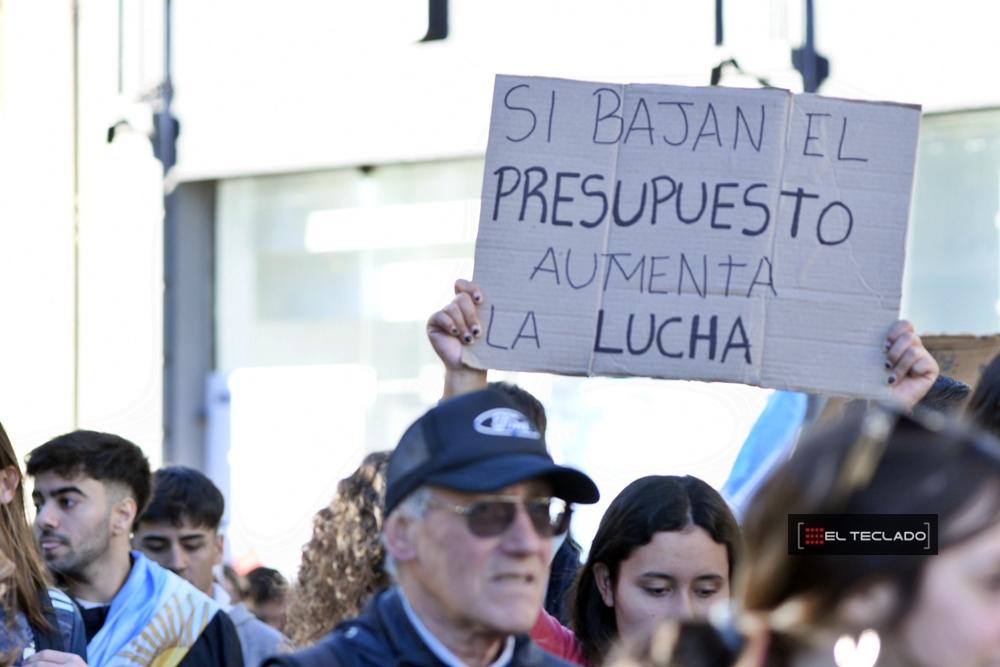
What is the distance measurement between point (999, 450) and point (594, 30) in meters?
9.12

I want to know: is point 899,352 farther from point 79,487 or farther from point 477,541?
point 79,487

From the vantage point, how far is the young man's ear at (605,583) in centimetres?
394

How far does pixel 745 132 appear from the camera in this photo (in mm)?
4035

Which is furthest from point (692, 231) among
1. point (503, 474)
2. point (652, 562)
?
point (503, 474)

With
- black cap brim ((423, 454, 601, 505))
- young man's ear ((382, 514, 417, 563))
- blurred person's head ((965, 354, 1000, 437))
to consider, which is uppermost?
blurred person's head ((965, 354, 1000, 437))

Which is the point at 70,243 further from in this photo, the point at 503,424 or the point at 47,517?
the point at 503,424

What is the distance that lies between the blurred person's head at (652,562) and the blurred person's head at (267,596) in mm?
4100

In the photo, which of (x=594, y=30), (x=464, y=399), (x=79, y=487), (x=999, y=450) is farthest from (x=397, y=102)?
(x=999, y=450)

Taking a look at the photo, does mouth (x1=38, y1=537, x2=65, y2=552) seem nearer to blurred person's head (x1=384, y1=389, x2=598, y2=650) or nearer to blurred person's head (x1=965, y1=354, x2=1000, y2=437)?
blurred person's head (x1=384, y1=389, x2=598, y2=650)

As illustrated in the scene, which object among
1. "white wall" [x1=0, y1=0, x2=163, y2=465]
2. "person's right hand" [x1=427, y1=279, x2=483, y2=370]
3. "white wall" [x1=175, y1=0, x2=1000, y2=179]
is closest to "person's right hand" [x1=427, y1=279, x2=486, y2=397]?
"person's right hand" [x1=427, y1=279, x2=483, y2=370]

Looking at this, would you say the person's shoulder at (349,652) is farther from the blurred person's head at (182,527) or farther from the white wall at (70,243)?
the white wall at (70,243)

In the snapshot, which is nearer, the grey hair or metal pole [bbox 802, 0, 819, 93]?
the grey hair

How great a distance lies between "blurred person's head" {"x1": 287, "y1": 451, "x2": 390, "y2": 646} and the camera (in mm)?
3996

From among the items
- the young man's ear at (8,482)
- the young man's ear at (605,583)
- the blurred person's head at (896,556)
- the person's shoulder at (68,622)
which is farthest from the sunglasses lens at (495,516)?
the young man's ear at (8,482)
